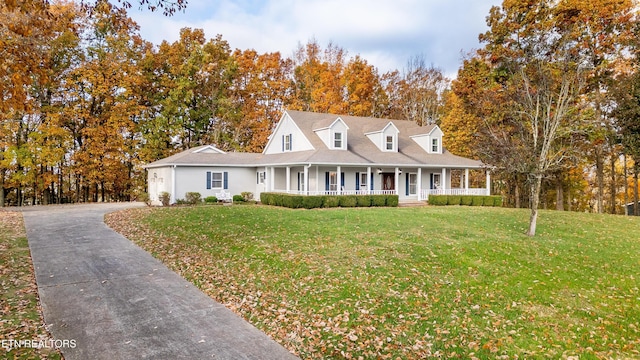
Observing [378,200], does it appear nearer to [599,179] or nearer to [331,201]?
[331,201]

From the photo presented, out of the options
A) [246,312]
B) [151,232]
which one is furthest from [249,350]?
[151,232]

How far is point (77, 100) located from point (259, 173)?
15486mm

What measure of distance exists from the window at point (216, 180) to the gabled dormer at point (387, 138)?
1145 cm

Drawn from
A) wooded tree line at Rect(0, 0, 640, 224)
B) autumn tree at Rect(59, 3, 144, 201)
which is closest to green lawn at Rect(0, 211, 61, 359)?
wooded tree line at Rect(0, 0, 640, 224)

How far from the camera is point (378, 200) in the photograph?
870 inches

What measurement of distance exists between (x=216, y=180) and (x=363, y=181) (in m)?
10.2

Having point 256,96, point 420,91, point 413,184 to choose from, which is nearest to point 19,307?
point 413,184

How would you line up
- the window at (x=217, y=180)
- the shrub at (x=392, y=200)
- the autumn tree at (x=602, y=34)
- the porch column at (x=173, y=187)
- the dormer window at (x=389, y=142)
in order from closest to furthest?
the autumn tree at (x=602, y=34) < the shrub at (x=392, y=200) < the porch column at (x=173, y=187) < the window at (x=217, y=180) < the dormer window at (x=389, y=142)

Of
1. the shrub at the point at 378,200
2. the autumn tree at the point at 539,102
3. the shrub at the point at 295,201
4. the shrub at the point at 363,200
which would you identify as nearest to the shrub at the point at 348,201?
the shrub at the point at 363,200

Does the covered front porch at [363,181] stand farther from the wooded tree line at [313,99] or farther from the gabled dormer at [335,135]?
the wooded tree line at [313,99]

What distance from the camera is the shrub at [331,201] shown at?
2088 centimetres

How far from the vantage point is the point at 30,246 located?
10.6m

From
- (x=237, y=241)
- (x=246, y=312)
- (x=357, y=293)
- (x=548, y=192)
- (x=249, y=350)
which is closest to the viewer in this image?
(x=249, y=350)

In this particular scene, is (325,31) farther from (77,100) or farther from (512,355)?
(512,355)
